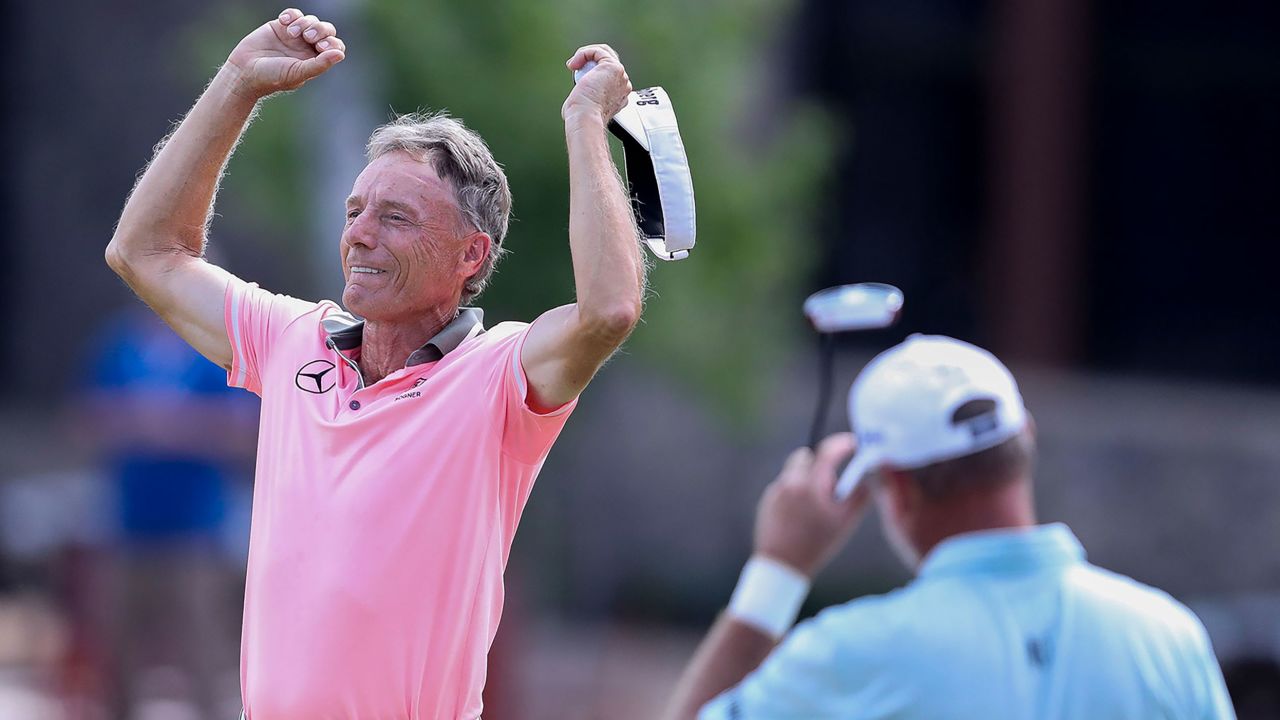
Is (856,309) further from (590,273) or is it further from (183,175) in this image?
(183,175)

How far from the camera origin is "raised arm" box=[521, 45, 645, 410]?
3320 millimetres

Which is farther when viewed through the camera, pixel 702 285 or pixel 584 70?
pixel 702 285

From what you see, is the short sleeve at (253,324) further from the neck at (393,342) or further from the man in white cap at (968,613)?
the man in white cap at (968,613)

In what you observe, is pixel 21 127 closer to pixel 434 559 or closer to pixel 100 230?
pixel 100 230

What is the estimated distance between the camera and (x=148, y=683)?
894cm

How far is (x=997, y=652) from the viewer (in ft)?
8.79

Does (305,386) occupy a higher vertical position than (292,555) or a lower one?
higher

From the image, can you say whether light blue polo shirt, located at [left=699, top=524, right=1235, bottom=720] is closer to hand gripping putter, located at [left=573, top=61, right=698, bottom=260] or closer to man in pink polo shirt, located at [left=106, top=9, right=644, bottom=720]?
man in pink polo shirt, located at [left=106, top=9, right=644, bottom=720]

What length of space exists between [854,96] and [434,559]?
12233 millimetres

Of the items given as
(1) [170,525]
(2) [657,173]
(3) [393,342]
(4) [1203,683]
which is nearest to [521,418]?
(3) [393,342]

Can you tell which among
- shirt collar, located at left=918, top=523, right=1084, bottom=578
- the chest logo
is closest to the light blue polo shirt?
shirt collar, located at left=918, top=523, right=1084, bottom=578

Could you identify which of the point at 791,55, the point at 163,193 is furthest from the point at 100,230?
the point at 163,193

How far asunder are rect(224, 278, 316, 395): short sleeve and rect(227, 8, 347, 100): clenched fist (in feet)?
1.48

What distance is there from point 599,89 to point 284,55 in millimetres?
794
